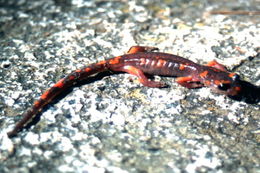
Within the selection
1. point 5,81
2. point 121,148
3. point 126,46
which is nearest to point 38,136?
point 121,148

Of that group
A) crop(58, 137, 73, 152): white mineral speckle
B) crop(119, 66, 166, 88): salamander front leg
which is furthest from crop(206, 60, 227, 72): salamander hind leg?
crop(58, 137, 73, 152): white mineral speckle

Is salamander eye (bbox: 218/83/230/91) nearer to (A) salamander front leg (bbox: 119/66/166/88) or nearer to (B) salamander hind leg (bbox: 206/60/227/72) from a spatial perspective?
(B) salamander hind leg (bbox: 206/60/227/72)

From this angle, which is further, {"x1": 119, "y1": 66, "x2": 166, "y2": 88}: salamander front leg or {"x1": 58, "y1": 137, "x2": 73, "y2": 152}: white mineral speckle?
{"x1": 119, "y1": 66, "x2": 166, "y2": 88}: salamander front leg

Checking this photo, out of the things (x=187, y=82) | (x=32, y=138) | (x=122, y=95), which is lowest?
(x=32, y=138)

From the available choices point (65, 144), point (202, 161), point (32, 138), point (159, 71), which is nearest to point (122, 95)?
point (159, 71)

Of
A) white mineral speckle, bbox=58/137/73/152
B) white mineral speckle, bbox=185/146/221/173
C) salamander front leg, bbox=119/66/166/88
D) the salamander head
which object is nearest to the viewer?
white mineral speckle, bbox=185/146/221/173

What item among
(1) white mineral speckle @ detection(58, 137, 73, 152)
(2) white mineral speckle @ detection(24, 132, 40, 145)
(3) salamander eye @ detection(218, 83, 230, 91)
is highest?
(3) salamander eye @ detection(218, 83, 230, 91)

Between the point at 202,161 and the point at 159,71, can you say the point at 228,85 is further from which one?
the point at 202,161
